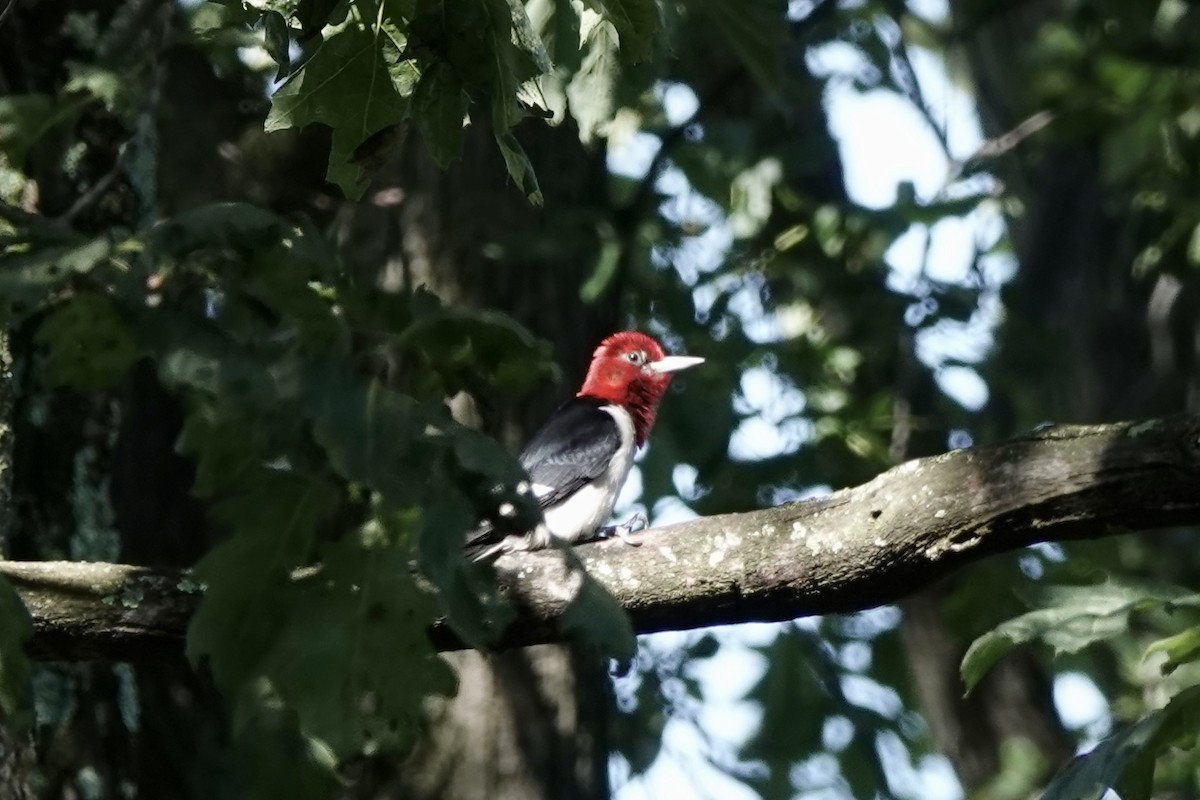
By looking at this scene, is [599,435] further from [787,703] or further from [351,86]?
[351,86]

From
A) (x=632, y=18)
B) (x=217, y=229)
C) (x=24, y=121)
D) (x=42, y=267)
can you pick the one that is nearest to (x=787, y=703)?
(x=24, y=121)

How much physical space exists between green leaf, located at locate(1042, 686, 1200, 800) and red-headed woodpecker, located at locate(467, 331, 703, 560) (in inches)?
97.2

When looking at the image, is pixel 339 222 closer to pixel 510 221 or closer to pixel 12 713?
pixel 510 221

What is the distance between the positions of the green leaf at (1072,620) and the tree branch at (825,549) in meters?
0.21

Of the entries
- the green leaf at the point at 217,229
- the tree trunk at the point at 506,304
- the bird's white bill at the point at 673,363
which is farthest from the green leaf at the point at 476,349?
the bird's white bill at the point at 673,363

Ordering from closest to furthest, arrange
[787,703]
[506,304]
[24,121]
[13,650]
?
[13,650] < [24,121] < [506,304] < [787,703]

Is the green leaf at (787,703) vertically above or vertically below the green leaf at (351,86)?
below

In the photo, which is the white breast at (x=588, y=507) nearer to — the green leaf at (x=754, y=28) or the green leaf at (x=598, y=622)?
the green leaf at (x=754, y=28)

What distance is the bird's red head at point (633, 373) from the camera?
6191mm

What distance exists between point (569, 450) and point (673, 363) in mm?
590

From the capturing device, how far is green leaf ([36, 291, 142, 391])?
3234 millimetres

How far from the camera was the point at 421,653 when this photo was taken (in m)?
2.94

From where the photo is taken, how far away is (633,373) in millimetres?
6227

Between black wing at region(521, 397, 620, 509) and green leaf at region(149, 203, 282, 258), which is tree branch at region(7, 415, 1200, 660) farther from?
black wing at region(521, 397, 620, 509)
